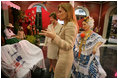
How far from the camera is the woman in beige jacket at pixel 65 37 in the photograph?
930mm

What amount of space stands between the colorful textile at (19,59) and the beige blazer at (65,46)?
936mm

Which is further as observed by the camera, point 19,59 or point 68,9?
point 19,59

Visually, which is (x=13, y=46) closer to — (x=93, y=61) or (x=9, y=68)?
(x=9, y=68)

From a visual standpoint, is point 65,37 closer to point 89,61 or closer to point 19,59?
point 89,61

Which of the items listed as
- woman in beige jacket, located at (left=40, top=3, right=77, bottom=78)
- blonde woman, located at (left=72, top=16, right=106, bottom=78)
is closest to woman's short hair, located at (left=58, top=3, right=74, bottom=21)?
woman in beige jacket, located at (left=40, top=3, right=77, bottom=78)

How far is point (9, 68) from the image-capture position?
1620 millimetres

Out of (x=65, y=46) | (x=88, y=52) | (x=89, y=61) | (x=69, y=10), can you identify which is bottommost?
(x=89, y=61)

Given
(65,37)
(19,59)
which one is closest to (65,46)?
(65,37)

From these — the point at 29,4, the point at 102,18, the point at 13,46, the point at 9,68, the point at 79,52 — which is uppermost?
the point at 29,4

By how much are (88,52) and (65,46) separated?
117 centimetres

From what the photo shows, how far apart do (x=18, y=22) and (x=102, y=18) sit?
6864 millimetres

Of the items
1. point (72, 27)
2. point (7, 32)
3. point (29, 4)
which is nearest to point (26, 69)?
point (72, 27)

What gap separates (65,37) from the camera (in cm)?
99

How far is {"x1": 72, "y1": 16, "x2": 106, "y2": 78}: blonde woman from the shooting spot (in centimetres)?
187
